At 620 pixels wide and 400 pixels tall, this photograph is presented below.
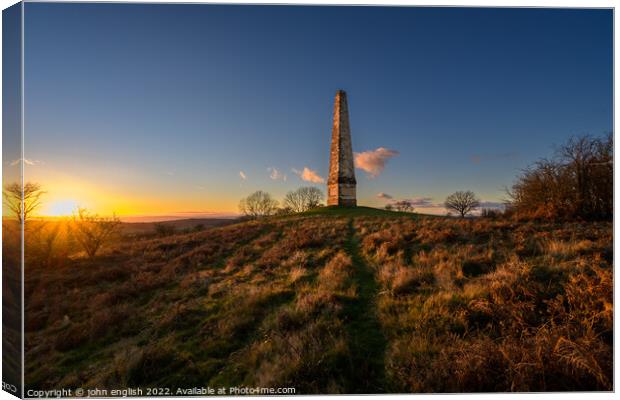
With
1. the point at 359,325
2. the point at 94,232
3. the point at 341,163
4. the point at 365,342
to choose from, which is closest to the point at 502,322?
the point at 365,342

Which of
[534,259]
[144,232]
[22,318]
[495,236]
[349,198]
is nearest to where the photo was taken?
[22,318]

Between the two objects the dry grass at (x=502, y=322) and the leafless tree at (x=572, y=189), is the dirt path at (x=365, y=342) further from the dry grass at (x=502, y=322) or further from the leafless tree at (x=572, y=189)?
the leafless tree at (x=572, y=189)

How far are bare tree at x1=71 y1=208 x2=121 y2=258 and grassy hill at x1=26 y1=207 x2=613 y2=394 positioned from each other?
463 centimetres

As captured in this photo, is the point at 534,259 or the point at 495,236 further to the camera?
the point at 495,236

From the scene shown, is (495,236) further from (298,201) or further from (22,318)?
(298,201)

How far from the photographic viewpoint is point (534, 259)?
6.12 m

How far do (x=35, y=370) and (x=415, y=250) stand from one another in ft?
29.6

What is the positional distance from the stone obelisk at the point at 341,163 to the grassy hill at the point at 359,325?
53.8ft

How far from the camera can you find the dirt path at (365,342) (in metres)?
3.39

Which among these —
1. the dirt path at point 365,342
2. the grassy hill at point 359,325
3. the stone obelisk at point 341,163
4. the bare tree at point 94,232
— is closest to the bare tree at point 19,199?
the grassy hill at point 359,325

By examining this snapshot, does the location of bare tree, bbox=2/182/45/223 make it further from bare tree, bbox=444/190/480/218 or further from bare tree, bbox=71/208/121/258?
bare tree, bbox=444/190/480/218

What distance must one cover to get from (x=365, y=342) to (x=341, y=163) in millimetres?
21974

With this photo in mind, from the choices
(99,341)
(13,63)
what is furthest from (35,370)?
(13,63)

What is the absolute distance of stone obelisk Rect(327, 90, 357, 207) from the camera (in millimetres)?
24672
